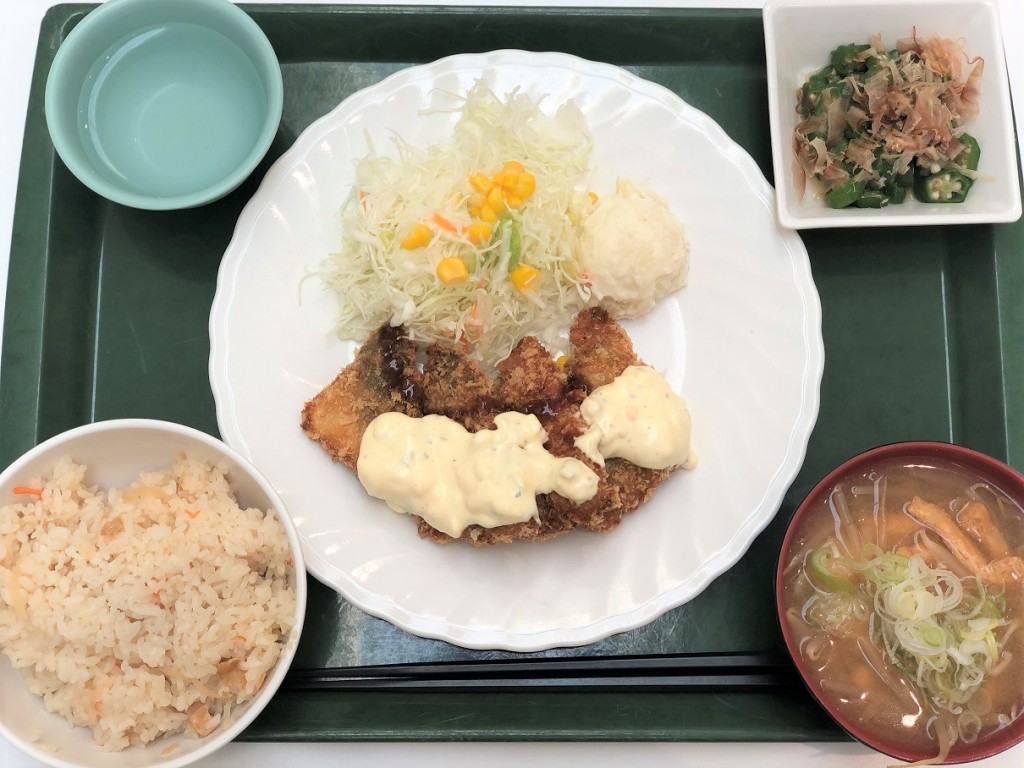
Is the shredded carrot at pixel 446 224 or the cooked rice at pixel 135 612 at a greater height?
the shredded carrot at pixel 446 224

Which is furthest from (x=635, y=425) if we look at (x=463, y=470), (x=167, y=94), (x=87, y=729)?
(x=167, y=94)

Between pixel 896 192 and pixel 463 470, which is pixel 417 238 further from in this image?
pixel 896 192

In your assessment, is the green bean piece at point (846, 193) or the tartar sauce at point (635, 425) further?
the green bean piece at point (846, 193)

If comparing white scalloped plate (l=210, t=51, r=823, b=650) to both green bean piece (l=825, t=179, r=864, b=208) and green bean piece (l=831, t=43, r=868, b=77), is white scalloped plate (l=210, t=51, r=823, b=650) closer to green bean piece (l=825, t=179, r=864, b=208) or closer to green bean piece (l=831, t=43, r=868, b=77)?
green bean piece (l=825, t=179, r=864, b=208)

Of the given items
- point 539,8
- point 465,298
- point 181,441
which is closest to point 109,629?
point 181,441

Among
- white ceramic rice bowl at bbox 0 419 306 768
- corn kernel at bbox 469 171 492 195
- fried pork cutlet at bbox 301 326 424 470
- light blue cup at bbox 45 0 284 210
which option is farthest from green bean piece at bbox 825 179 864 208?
white ceramic rice bowl at bbox 0 419 306 768

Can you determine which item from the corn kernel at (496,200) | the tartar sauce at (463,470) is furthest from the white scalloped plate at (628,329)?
the corn kernel at (496,200)

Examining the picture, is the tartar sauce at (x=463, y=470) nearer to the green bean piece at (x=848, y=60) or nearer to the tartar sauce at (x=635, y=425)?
the tartar sauce at (x=635, y=425)
